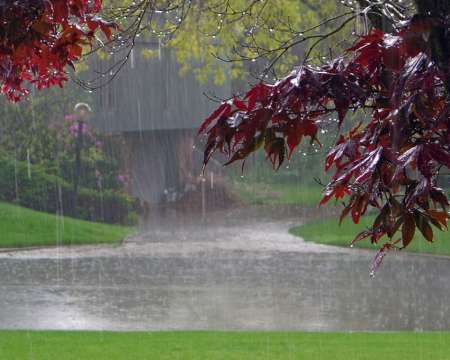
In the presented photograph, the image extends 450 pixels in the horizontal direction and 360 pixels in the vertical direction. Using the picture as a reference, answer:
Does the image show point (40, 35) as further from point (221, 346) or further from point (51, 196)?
point (51, 196)

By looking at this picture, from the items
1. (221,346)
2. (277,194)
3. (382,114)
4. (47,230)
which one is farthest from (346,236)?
(382,114)

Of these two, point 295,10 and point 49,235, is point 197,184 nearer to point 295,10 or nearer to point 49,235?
point 49,235

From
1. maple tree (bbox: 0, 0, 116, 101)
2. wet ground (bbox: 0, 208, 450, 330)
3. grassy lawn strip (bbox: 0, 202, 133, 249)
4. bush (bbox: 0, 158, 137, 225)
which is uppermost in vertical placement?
maple tree (bbox: 0, 0, 116, 101)

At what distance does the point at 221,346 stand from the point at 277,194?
17098 mm

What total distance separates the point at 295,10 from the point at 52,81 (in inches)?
374

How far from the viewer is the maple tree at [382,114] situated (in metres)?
2.10

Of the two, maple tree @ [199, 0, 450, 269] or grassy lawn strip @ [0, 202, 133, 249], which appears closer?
maple tree @ [199, 0, 450, 269]

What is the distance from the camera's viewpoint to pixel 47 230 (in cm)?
1559

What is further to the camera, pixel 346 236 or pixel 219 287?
pixel 346 236

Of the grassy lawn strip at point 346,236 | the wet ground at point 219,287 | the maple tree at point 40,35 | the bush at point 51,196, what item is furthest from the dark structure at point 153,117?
→ the maple tree at point 40,35

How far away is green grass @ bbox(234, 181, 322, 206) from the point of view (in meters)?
22.9

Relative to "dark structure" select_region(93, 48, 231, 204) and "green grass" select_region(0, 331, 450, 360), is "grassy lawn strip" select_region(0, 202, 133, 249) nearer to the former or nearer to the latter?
"dark structure" select_region(93, 48, 231, 204)

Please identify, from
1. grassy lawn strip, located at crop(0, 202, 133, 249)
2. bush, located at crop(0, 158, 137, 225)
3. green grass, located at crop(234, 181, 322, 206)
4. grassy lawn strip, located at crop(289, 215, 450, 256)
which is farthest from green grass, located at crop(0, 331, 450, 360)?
green grass, located at crop(234, 181, 322, 206)

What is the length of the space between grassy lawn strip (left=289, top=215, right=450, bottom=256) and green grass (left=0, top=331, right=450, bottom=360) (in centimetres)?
684
